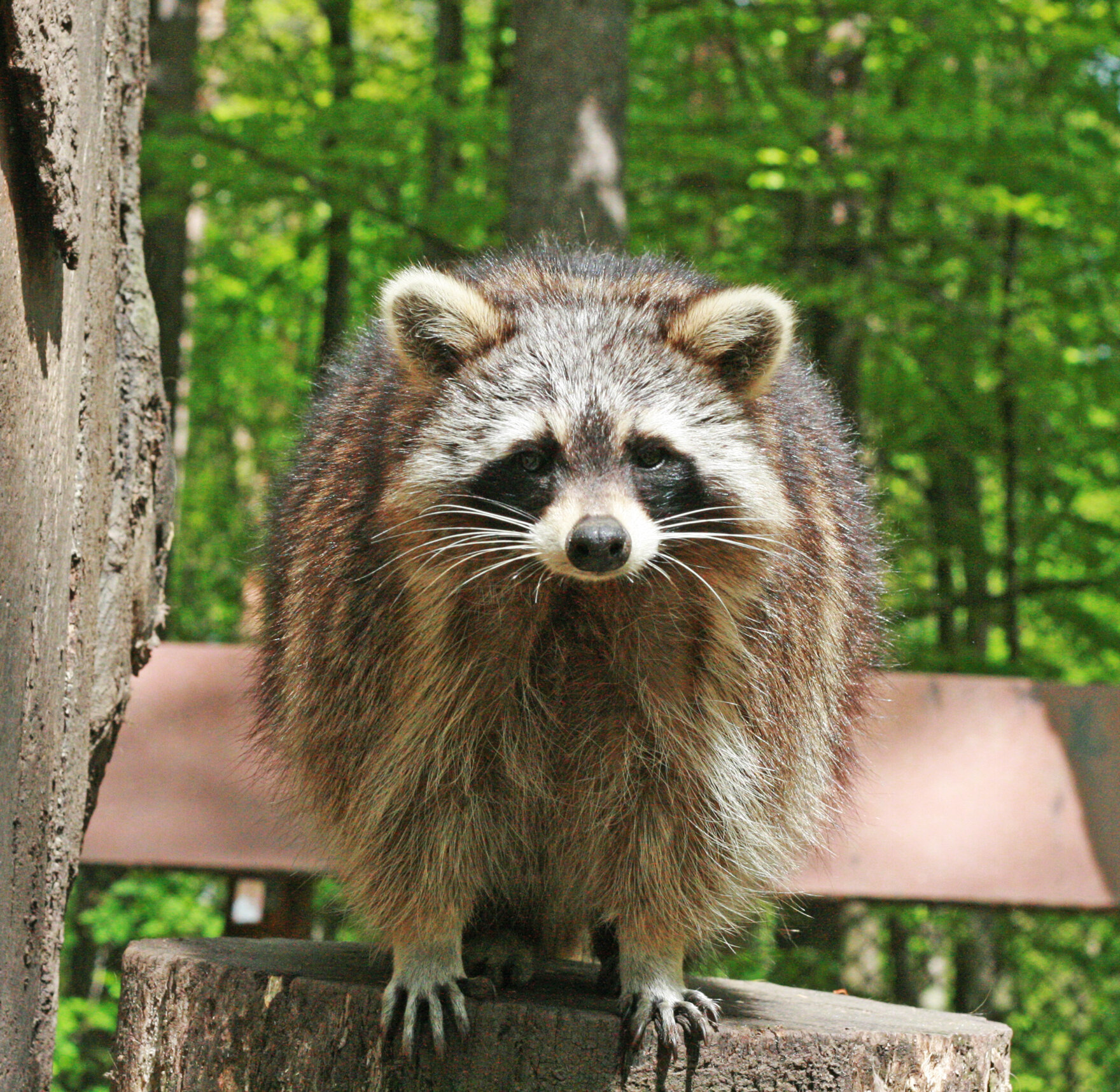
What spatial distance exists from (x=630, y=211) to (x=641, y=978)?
547 centimetres

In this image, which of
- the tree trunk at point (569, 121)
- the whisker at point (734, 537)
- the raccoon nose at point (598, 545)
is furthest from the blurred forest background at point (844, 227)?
the raccoon nose at point (598, 545)

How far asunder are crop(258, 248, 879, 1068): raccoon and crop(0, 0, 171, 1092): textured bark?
44cm

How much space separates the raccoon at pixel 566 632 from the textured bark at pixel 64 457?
0.44 m

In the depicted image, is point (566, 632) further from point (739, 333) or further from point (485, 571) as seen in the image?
point (739, 333)

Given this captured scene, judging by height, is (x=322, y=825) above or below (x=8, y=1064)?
above

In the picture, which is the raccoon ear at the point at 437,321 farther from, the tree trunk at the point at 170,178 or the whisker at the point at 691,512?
the tree trunk at the point at 170,178

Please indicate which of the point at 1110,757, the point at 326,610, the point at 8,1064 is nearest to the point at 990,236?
the point at 1110,757

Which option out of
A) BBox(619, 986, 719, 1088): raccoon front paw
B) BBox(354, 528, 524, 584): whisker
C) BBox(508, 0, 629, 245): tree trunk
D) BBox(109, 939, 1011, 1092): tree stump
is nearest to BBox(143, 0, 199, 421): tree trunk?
BBox(508, 0, 629, 245): tree trunk

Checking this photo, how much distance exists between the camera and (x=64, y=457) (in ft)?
7.34

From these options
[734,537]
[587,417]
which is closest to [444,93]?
[587,417]

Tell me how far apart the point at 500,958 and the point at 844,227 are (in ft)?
17.4

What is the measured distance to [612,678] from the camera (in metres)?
2.50

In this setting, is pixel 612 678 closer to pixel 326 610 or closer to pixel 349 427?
pixel 326 610

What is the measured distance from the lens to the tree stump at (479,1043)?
221 centimetres
